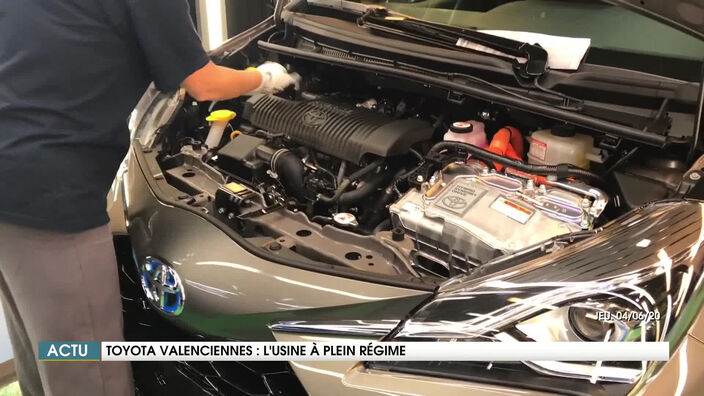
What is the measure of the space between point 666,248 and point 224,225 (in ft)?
2.92

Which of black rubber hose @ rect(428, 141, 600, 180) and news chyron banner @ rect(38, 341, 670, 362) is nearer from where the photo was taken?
news chyron banner @ rect(38, 341, 670, 362)

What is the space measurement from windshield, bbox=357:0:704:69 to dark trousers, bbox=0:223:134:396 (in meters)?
1.17

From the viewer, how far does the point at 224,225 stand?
4.50 ft

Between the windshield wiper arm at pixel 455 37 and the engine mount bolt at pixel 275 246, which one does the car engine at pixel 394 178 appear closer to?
the engine mount bolt at pixel 275 246

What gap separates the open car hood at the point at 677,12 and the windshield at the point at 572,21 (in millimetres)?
93

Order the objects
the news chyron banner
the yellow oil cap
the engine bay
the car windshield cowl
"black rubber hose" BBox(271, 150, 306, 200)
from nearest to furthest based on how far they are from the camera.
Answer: the news chyron banner
the engine bay
the car windshield cowl
the yellow oil cap
"black rubber hose" BBox(271, 150, 306, 200)

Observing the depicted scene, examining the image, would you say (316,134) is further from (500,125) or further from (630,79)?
Answer: (630,79)

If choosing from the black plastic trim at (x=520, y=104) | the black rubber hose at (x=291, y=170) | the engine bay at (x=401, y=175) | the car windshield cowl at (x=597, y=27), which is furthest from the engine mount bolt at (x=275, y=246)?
the car windshield cowl at (x=597, y=27)

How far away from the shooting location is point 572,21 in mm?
1620

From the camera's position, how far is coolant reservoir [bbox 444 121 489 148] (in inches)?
62.4

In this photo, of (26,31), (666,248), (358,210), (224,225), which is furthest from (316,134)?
(666,248)

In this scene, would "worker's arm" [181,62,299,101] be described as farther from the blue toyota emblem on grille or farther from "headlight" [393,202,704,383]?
"headlight" [393,202,704,383]

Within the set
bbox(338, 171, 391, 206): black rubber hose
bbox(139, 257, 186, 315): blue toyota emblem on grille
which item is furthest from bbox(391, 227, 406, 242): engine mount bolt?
bbox(139, 257, 186, 315): blue toyota emblem on grille

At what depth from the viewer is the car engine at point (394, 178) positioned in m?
1.28
